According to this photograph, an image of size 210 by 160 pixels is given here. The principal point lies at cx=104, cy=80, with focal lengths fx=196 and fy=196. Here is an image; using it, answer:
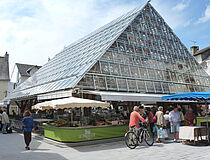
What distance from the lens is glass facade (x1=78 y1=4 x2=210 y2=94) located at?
15.9 metres

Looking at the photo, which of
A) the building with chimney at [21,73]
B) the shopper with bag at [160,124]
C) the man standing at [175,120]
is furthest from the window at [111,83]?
the building with chimney at [21,73]

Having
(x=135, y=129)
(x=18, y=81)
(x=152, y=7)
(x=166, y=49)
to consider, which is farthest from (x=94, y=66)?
(x=18, y=81)

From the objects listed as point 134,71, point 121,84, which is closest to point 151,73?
point 134,71

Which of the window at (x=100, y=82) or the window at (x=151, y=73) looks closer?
the window at (x=100, y=82)

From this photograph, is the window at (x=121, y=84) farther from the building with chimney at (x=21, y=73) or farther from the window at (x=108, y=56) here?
the building with chimney at (x=21, y=73)

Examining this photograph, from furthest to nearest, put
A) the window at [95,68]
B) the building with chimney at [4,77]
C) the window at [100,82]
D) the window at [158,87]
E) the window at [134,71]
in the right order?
the building with chimney at [4,77]
the window at [158,87]
the window at [134,71]
the window at [95,68]
the window at [100,82]

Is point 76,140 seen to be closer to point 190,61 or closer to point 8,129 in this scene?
point 8,129

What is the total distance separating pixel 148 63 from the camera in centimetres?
1953

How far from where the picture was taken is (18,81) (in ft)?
138

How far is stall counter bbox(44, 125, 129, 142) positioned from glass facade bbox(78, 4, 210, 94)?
3411 millimetres

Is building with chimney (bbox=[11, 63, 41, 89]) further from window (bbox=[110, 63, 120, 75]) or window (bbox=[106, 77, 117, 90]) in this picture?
window (bbox=[106, 77, 117, 90])

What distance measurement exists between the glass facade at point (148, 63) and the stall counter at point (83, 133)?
11.2ft

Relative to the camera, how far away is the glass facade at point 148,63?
1591 cm

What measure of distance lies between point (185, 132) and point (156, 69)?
11.1 meters
